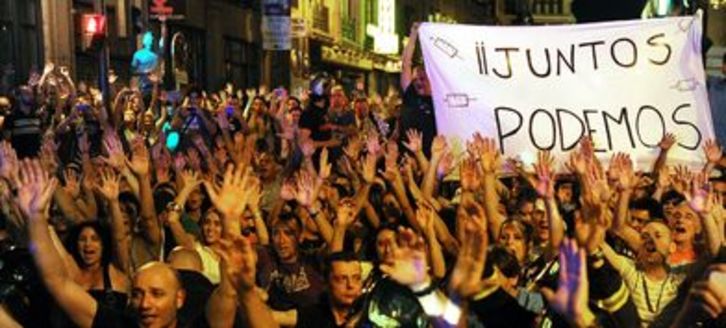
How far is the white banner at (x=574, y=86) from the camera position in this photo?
8.97 metres

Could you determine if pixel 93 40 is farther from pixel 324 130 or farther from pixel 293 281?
pixel 293 281

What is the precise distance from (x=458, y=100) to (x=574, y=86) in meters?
0.82

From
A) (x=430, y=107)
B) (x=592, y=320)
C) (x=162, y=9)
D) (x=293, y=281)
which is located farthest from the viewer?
(x=162, y=9)

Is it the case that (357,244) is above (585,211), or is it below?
below

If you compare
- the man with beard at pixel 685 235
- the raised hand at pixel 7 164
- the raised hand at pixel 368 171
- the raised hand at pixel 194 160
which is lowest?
the man with beard at pixel 685 235

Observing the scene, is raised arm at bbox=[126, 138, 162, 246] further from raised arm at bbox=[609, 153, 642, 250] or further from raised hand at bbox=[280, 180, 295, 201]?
raised arm at bbox=[609, 153, 642, 250]

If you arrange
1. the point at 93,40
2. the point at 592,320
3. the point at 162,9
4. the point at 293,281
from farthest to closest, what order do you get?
the point at 162,9 → the point at 93,40 → the point at 293,281 → the point at 592,320

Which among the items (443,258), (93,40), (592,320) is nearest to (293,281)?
(443,258)

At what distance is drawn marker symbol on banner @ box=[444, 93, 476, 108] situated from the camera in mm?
9266

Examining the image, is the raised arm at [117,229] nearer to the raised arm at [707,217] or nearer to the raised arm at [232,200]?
the raised arm at [232,200]

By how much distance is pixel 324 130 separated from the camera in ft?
39.3

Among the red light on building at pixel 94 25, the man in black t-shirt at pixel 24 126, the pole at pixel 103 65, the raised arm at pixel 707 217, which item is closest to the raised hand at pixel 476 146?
the raised arm at pixel 707 217

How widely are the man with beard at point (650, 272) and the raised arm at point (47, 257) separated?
2259 mm

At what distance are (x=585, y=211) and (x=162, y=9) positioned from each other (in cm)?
1991
